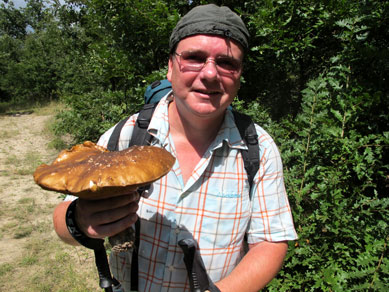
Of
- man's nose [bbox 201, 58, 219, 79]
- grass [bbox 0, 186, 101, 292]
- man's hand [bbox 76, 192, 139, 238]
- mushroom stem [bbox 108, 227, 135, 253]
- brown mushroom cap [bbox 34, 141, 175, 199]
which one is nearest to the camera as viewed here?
brown mushroom cap [bbox 34, 141, 175, 199]

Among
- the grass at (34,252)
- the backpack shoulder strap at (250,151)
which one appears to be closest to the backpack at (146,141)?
the backpack shoulder strap at (250,151)

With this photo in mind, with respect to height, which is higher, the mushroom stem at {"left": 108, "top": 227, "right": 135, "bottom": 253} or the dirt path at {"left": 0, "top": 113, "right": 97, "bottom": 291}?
the mushroom stem at {"left": 108, "top": 227, "right": 135, "bottom": 253}

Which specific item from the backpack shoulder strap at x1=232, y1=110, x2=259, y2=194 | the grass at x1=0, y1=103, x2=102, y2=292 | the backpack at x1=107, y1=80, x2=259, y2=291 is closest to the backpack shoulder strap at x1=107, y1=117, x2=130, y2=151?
the backpack at x1=107, y1=80, x2=259, y2=291

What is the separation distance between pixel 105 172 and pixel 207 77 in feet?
2.47

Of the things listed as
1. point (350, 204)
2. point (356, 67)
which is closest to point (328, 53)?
point (356, 67)

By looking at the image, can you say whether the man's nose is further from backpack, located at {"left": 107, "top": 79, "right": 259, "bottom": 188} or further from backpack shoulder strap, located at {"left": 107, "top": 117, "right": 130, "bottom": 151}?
backpack shoulder strap, located at {"left": 107, "top": 117, "right": 130, "bottom": 151}

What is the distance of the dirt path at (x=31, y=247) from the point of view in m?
4.27

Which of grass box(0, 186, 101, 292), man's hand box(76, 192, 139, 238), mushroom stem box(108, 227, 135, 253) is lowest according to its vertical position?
grass box(0, 186, 101, 292)

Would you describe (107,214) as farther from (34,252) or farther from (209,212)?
(34,252)

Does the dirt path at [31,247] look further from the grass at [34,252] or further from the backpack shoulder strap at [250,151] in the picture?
the backpack shoulder strap at [250,151]

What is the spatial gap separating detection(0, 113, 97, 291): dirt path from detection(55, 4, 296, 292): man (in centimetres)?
337

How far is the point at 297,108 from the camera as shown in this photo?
5883 mm

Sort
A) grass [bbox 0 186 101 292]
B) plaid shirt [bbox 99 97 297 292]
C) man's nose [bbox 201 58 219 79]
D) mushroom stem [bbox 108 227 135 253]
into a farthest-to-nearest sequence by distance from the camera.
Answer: grass [bbox 0 186 101 292], plaid shirt [bbox 99 97 297 292], man's nose [bbox 201 58 219 79], mushroom stem [bbox 108 227 135 253]

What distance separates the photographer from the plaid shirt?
154 cm
